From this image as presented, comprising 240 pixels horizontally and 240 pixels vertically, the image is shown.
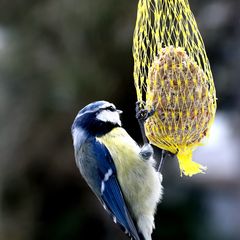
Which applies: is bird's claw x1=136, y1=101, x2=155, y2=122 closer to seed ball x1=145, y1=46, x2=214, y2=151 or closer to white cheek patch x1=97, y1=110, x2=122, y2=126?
seed ball x1=145, y1=46, x2=214, y2=151

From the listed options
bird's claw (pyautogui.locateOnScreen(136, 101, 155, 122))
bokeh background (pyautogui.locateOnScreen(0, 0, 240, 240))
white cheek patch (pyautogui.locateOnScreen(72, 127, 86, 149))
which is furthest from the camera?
bokeh background (pyautogui.locateOnScreen(0, 0, 240, 240))

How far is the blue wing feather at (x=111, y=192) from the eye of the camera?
3404 mm

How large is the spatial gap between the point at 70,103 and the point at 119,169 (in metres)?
3.19

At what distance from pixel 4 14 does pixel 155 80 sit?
13.1ft

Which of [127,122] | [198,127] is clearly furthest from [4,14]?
[198,127]

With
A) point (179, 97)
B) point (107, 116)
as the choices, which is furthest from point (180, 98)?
point (107, 116)

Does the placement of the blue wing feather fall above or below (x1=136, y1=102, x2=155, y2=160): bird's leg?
below

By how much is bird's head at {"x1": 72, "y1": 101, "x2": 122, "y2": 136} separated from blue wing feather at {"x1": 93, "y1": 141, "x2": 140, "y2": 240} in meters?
0.09

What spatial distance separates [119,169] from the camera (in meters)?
3.49

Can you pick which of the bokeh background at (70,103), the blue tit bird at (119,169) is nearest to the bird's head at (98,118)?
the blue tit bird at (119,169)

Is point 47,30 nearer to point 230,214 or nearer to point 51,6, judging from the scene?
point 51,6

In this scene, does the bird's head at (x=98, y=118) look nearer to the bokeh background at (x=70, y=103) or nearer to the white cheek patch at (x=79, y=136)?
the white cheek patch at (x=79, y=136)

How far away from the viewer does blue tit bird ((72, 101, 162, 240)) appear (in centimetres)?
346

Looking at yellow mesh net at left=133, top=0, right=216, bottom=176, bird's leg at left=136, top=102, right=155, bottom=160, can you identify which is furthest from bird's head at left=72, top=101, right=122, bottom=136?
yellow mesh net at left=133, top=0, right=216, bottom=176
